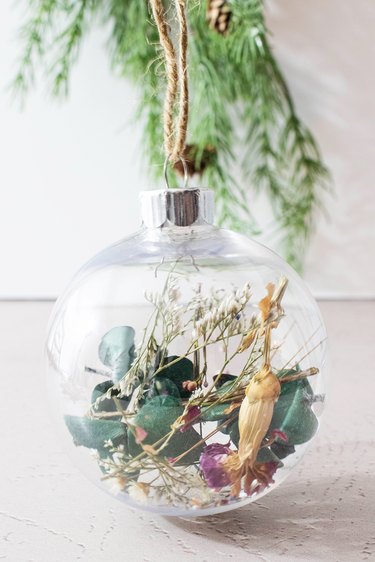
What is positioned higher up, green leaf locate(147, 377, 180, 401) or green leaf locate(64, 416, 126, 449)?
green leaf locate(147, 377, 180, 401)

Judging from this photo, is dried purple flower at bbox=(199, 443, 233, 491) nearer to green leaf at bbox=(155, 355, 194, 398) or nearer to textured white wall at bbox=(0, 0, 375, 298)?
green leaf at bbox=(155, 355, 194, 398)

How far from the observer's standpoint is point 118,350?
0.39 metres

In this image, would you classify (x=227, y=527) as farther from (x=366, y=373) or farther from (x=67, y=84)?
(x=67, y=84)

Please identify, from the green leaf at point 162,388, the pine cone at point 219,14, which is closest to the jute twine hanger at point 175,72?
the green leaf at point 162,388

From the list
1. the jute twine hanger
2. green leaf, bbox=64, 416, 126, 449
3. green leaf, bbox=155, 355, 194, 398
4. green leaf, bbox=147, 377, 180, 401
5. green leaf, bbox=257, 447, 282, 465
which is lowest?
green leaf, bbox=257, 447, 282, 465

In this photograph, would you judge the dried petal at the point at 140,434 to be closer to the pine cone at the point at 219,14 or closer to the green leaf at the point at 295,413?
the green leaf at the point at 295,413

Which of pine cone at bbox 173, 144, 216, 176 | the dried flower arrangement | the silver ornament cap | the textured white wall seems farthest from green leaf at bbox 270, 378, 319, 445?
the textured white wall

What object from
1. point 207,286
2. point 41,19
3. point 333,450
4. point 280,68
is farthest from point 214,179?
point 207,286

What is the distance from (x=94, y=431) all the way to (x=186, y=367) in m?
0.06

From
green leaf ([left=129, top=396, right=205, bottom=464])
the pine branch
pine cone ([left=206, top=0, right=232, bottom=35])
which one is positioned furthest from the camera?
the pine branch

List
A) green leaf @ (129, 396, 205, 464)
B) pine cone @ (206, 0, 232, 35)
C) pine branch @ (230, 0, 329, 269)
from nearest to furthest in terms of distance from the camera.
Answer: green leaf @ (129, 396, 205, 464) → pine cone @ (206, 0, 232, 35) → pine branch @ (230, 0, 329, 269)

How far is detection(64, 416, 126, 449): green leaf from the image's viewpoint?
1.28 feet

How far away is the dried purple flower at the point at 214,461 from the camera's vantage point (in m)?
0.39

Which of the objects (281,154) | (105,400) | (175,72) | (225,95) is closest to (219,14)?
(225,95)
